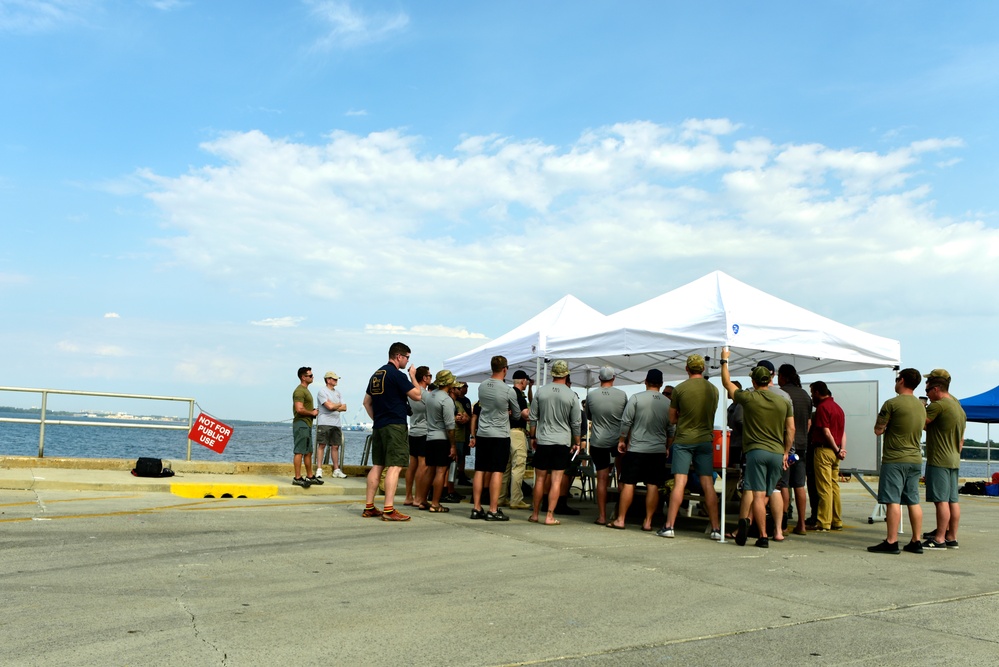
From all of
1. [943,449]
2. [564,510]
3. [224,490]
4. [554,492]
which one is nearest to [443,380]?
[554,492]

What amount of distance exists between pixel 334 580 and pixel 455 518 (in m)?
→ 3.95

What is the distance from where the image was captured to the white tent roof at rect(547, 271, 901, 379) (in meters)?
9.22

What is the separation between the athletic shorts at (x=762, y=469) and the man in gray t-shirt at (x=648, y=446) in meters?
1.11

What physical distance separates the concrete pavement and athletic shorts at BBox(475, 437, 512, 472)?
0.67 m

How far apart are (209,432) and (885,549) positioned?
1110 centimetres

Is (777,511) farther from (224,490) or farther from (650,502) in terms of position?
(224,490)

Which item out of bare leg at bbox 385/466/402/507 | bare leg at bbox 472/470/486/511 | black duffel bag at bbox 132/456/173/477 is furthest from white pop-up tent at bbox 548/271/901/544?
black duffel bag at bbox 132/456/173/477

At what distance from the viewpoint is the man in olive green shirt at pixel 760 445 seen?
840 cm

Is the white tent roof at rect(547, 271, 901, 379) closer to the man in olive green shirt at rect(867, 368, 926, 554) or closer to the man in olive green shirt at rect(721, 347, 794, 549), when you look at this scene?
the man in olive green shirt at rect(721, 347, 794, 549)

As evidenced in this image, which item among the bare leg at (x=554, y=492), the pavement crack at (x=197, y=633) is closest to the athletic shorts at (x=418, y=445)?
the bare leg at (x=554, y=492)

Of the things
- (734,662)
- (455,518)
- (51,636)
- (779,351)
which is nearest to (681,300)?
(779,351)

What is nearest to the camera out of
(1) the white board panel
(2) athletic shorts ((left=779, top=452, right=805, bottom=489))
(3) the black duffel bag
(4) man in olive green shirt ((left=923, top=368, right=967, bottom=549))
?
(4) man in olive green shirt ((left=923, top=368, right=967, bottom=549))

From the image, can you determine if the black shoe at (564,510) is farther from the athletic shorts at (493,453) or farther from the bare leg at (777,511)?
the bare leg at (777,511)

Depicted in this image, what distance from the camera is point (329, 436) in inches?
573
